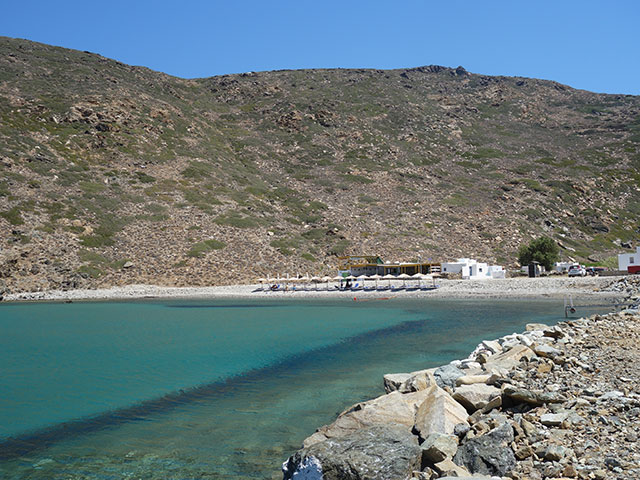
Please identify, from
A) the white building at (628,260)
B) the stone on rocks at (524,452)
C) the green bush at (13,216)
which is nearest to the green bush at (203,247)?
the green bush at (13,216)

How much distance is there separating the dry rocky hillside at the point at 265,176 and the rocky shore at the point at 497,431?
175 feet

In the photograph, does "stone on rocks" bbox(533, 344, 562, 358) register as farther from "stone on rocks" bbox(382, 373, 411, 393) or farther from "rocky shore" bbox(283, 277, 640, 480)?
"stone on rocks" bbox(382, 373, 411, 393)

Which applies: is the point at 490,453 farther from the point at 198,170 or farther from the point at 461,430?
the point at 198,170

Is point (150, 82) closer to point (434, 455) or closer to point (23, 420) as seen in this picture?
point (23, 420)

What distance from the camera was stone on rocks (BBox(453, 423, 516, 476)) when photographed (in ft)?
23.6

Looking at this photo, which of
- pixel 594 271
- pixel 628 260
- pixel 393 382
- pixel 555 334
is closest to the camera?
pixel 393 382

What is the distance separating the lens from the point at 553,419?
824 centimetres

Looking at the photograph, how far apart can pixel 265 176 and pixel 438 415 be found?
8745cm

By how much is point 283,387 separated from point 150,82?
113m

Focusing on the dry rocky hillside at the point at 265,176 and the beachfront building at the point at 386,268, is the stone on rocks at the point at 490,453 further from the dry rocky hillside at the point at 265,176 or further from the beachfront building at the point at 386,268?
the beachfront building at the point at 386,268

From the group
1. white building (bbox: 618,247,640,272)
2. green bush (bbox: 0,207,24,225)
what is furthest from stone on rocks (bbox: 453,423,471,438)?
green bush (bbox: 0,207,24,225)

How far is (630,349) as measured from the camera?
13750 millimetres

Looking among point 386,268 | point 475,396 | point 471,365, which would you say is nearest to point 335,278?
point 386,268

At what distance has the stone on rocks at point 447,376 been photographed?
12.2 m
